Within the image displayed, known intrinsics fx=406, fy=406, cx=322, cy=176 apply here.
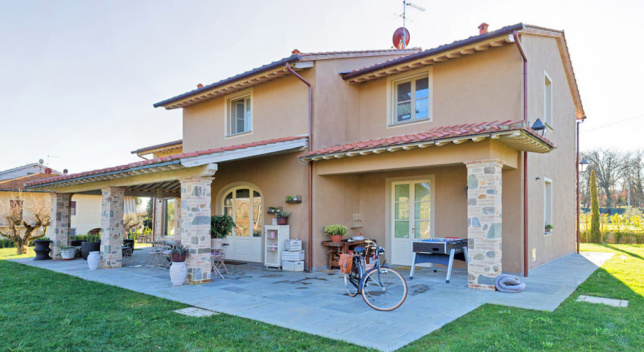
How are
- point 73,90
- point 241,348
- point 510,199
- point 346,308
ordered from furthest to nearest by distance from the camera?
point 73,90 < point 510,199 < point 346,308 < point 241,348

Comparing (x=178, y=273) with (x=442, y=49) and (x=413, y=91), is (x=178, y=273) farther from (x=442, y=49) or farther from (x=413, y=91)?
(x=442, y=49)

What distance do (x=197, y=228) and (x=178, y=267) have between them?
2.75 ft

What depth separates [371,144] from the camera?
8.83m

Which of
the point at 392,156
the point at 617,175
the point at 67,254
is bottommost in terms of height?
the point at 67,254

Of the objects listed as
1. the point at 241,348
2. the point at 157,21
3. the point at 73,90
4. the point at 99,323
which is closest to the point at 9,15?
the point at 157,21

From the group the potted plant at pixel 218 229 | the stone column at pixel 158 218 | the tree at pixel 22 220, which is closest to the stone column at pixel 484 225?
the potted plant at pixel 218 229

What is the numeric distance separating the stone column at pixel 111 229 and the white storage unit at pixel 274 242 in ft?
13.2

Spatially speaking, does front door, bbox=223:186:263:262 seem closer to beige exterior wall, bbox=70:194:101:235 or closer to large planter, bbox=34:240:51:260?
large planter, bbox=34:240:51:260

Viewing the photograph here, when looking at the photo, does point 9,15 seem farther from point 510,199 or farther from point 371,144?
point 510,199

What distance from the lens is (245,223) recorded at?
12.0 m

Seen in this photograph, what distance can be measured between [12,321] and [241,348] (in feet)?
11.6

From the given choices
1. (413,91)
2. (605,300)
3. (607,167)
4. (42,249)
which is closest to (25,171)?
(42,249)

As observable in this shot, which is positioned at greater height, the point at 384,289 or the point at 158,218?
the point at 158,218

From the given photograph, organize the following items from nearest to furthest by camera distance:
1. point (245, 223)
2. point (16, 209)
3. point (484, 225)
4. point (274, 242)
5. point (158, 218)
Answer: point (484, 225)
point (274, 242)
point (245, 223)
point (16, 209)
point (158, 218)
